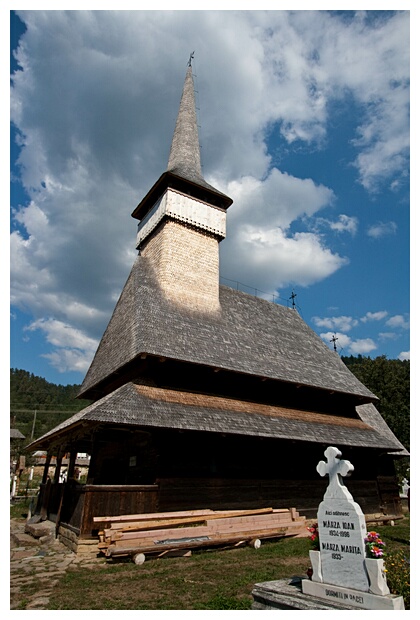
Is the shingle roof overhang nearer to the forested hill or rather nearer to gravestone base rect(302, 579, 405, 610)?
the forested hill

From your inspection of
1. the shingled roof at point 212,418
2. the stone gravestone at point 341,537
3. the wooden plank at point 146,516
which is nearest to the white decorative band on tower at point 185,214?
the shingled roof at point 212,418

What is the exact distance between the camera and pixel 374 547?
5645 mm

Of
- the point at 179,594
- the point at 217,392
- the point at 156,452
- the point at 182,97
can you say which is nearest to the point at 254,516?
the point at 156,452

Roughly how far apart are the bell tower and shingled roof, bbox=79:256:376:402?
0.77 metres

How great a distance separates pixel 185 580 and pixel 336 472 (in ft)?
12.0

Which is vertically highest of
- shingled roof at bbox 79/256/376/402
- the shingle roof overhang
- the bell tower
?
the shingle roof overhang

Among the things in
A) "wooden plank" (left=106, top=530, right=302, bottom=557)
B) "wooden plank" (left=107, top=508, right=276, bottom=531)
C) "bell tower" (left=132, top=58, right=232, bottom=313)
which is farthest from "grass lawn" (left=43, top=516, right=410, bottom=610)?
"bell tower" (left=132, top=58, right=232, bottom=313)

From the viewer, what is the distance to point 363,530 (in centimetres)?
587

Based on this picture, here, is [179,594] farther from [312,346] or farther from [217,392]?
[312,346]

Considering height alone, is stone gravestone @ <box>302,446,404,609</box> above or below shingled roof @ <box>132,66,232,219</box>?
below

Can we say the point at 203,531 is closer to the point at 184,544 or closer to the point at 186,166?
the point at 184,544

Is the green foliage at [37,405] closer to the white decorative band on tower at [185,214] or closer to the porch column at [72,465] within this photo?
the white decorative band on tower at [185,214]

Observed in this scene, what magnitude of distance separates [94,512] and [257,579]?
16.4 ft

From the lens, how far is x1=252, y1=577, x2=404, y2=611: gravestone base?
5175 millimetres
